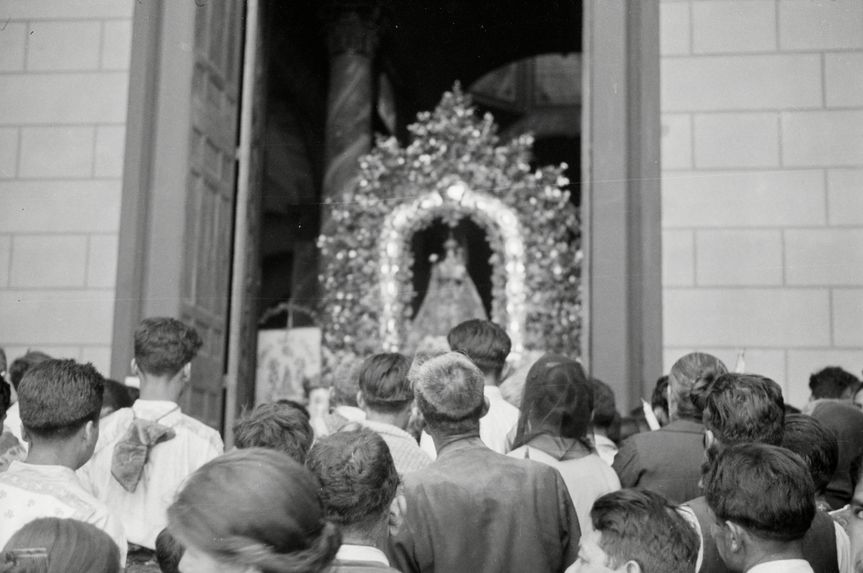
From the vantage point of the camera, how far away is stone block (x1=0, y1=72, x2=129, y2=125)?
25.0 feet

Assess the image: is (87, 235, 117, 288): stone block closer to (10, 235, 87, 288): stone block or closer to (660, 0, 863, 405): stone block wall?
(10, 235, 87, 288): stone block

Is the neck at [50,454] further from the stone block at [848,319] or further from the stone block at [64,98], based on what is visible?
the stone block at [848,319]

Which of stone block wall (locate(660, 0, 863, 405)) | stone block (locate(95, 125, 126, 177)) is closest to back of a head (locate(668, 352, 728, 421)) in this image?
stone block wall (locate(660, 0, 863, 405))

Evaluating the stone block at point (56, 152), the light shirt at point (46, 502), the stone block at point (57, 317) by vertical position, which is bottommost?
the light shirt at point (46, 502)

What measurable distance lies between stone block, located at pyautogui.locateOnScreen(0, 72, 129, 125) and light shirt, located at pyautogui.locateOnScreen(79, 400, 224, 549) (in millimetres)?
4269

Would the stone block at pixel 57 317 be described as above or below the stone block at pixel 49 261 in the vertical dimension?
below

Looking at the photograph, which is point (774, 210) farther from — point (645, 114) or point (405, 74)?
point (405, 74)

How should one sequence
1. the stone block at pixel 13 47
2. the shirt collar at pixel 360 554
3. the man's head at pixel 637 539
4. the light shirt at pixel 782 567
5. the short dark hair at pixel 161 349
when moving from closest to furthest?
the man's head at pixel 637 539, the shirt collar at pixel 360 554, the light shirt at pixel 782 567, the short dark hair at pixel 161 349, the stone block at pixel 13 47

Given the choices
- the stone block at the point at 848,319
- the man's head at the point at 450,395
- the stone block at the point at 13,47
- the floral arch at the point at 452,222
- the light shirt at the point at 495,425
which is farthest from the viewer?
the floral arch at the point at 452,222

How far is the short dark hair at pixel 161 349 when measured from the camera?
3.83 meters

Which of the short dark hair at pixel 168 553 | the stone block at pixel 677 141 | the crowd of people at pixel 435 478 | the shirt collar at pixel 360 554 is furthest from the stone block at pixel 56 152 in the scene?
the shirt collar at pixel 360 554

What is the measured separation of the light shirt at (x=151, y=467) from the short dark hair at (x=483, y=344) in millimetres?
974

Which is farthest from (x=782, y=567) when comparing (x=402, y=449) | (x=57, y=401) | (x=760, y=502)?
(x=57, y=401)

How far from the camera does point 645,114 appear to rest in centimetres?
728
